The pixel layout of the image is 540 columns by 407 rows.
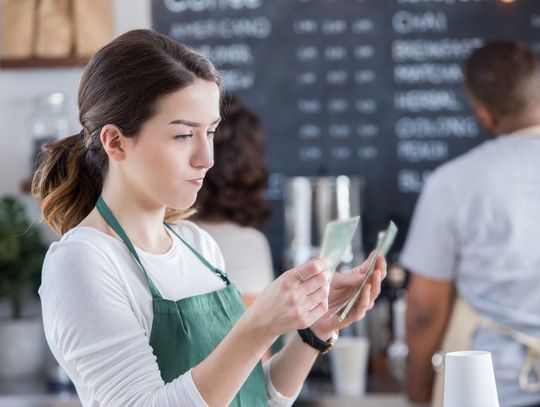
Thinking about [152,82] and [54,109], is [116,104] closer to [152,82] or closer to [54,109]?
[152,82]

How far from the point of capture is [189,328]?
1491 millimetres

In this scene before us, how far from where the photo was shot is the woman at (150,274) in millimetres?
1320

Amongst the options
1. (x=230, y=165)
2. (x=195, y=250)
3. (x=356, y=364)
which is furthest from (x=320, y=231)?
(x=195, y=250)

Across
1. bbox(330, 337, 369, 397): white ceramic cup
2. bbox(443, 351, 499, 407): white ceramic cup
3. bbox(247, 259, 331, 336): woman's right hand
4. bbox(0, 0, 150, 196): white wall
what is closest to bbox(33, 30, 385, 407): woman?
bbox(247, 259, 331, 336): woman's right hand

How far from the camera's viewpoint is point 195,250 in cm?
167

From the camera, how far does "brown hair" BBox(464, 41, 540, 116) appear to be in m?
2.48

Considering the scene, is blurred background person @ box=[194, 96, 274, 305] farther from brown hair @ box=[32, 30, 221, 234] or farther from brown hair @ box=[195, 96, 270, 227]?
brown hair @ box=[32, 30, 221, 234]

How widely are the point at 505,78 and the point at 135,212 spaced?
1.25 metres

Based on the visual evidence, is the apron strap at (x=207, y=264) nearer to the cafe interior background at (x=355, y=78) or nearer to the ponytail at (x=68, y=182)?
the ponytail at (x=68, y=182)

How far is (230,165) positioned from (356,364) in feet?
2.50

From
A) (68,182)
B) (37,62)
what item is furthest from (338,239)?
(37,62)

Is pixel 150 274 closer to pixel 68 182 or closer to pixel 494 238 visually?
pixel 68 182

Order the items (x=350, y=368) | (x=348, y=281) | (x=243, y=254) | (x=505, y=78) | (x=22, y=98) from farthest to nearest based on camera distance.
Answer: (x=22, y=98), (x=350, y=368), (x=243, y=254), (x=505, y=78), (x=348, y=281)

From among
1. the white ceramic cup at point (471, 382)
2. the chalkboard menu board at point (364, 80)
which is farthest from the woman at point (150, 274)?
the chalkboard menu board at point (364, 80)
